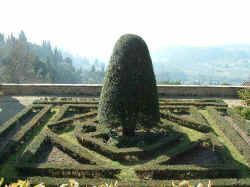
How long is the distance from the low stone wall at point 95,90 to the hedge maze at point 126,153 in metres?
4.57

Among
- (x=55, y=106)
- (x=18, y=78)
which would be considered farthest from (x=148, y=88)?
(x=18, y=78)

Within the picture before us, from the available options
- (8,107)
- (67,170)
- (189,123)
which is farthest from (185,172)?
(8,107)

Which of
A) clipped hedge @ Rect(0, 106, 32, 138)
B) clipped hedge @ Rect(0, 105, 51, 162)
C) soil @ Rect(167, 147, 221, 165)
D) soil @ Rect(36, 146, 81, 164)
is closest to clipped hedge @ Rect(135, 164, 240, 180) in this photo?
soil @ Rect(167, 147, 221, 165)

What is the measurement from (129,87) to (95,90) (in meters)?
9.57

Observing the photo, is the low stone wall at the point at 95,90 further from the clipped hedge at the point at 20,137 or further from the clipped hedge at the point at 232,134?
the clipped hedge at the point at 20,137

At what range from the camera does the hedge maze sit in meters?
7.64

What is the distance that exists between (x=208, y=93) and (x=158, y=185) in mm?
12893

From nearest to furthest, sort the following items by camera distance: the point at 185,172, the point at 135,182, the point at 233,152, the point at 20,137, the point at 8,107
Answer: the point at 135,182 < the point at 185,172 < the point at 233,152 < the point at 20,137 < the point at 8,107

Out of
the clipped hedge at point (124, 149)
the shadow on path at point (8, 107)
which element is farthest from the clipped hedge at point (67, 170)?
the shadow on path at point (8, 107)

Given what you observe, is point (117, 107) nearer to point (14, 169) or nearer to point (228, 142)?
point (14, 169)

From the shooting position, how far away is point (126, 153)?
8.75 m

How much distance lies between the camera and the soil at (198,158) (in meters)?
8.68

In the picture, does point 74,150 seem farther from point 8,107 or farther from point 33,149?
point 8,107

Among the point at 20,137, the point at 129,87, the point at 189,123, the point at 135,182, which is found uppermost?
the point at 129,87
